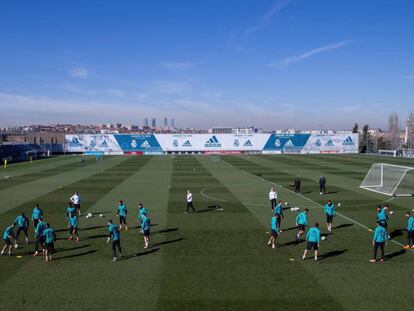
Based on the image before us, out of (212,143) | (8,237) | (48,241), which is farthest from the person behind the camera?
(212,143)

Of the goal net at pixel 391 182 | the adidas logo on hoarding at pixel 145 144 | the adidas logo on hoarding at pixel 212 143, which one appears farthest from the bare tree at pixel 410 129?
the goal net at pixel 391 182

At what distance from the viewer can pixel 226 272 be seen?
15.0 meters

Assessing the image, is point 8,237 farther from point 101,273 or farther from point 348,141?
point 348,141

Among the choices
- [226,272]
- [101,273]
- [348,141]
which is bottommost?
[101,273]

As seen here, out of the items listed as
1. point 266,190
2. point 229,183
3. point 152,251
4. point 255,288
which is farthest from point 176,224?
point 229,183

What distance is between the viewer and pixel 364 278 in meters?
14.4

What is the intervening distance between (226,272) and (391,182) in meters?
30.1

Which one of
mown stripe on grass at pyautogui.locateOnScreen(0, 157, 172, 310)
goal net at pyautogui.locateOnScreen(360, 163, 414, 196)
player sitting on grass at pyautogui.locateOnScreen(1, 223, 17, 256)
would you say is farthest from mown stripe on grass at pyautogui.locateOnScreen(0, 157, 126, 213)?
goal net at pyautogui.locateOnScreen(360, 163, 414, 196)

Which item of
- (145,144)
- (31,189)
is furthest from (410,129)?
(31,189)

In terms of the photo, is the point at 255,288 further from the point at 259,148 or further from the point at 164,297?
the point at 259,148

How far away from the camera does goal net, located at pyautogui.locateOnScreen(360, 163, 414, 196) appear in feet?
116

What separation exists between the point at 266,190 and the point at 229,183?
19.7 ft

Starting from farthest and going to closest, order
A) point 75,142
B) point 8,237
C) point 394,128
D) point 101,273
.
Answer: point 394,128, point 75,142, point 8,237, point 101,273

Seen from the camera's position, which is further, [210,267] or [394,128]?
[394,128]
